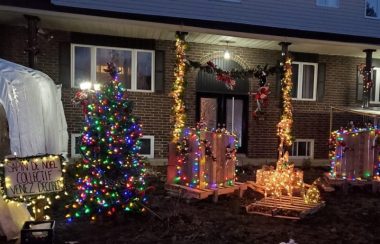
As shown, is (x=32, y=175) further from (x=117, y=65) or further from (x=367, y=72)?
(x=367, y=72)

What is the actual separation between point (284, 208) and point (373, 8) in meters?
11.7

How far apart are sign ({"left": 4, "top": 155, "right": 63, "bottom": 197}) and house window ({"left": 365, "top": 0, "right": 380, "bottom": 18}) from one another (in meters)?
14.1

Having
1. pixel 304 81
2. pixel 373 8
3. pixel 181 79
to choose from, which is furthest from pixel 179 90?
pixel 373 8

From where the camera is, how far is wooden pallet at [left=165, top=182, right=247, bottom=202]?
741 cm

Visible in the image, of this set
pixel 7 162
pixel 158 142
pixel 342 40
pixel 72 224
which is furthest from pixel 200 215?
pixel 342 40

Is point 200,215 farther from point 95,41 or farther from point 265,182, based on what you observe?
A: point 95,41

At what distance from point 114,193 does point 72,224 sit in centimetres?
84

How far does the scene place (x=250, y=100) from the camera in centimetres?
1271

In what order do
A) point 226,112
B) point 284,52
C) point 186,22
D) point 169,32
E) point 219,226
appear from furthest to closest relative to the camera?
point 226,112 → point 284,52 → point 169,32 → point 186,22 → point 219,226

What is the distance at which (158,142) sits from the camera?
11859 mm

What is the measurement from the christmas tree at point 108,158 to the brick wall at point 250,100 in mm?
5211

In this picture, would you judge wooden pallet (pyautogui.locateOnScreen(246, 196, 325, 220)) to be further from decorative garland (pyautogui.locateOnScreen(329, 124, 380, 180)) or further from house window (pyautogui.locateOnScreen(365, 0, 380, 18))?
house window (pyautogui.locateOnScreen(365, 0, 380, 18))

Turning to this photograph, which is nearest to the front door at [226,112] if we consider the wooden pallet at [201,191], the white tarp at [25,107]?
the wooden pallet at [201,191]

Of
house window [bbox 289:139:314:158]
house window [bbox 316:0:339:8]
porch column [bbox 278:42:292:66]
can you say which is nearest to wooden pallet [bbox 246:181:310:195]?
porch column [bbox 278:42:292:66]
